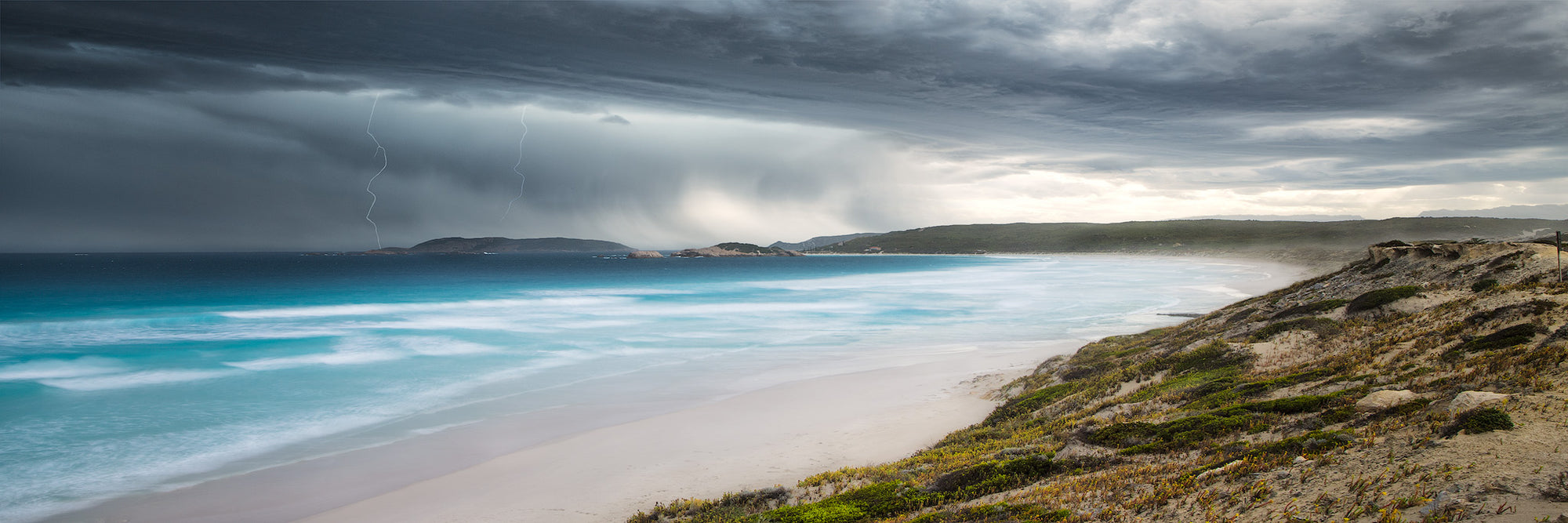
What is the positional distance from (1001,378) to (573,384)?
45.6ft

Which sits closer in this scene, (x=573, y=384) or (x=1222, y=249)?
(x=573, y=384)

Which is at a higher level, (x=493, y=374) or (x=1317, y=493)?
(x=1317, y=493)

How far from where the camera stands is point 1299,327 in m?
15.0

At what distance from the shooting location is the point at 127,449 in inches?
631

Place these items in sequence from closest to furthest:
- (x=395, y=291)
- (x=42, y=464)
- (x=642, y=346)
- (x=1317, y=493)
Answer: (x=1317, y=493) < (x=42, y=464) < (x=642, y=346) < (x=395, y=291)

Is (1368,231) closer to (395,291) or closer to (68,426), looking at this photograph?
(395,291)

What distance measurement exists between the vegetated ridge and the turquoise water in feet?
37.0

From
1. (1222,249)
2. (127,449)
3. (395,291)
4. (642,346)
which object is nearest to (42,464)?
(127,449)

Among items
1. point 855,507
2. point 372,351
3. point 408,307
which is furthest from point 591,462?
point 408,307

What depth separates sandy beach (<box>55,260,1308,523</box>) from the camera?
11.4 m

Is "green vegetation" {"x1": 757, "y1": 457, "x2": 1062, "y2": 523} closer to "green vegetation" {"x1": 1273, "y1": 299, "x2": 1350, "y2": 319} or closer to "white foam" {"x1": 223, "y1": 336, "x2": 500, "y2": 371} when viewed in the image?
"green vegetation" {"x1": 1273, "y1": 299, "x2": 1350, "y2": 319}

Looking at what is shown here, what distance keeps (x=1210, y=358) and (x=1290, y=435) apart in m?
6.75

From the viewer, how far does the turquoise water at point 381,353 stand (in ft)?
54.8

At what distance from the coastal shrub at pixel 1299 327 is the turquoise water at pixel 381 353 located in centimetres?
1289
